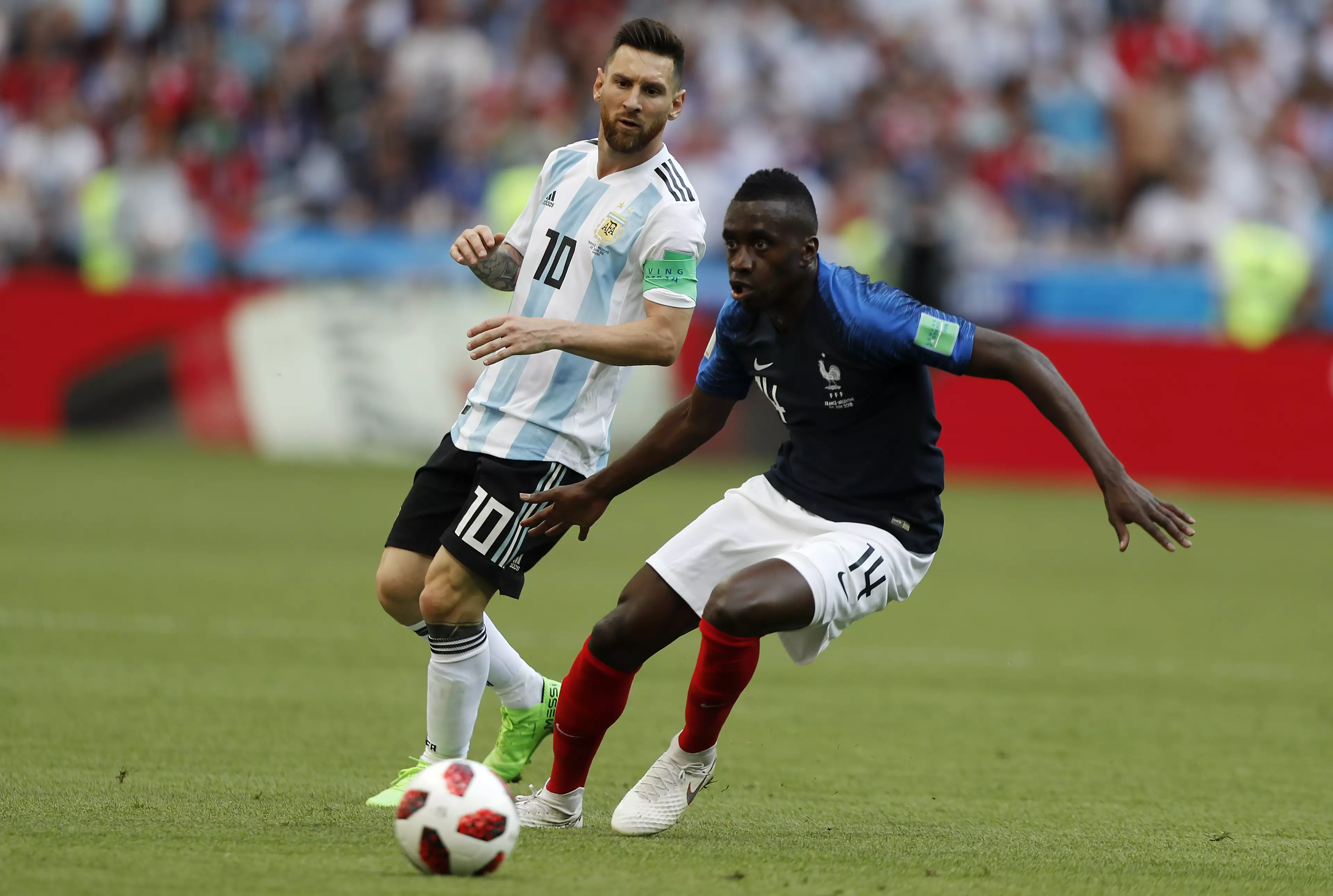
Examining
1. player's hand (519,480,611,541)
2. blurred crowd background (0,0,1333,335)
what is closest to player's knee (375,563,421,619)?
player's hand (519,480,611,541)

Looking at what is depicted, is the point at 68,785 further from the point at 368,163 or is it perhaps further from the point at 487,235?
the point at 368,163

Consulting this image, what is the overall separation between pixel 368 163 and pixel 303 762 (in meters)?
13.1

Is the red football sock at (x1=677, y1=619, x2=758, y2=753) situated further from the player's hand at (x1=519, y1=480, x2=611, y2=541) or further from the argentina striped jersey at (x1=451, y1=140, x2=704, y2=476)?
the argentina striped jersey at (x1=451, y1=140, x2=704, y2=476)

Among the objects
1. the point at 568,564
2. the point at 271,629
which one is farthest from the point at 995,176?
the point at 271,629

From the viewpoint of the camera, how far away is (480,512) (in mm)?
5363

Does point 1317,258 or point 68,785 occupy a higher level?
point 1317,258

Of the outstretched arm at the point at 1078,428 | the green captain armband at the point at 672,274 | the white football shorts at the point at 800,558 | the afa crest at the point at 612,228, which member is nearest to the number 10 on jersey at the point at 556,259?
the afa crest at the point at 612,228

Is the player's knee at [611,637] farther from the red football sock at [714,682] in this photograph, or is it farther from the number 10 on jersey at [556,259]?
the number 10 on jersey at [556,259]

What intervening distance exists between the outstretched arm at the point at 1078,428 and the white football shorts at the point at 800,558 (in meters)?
0.61

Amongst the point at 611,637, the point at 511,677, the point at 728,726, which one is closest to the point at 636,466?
the point at 611,637

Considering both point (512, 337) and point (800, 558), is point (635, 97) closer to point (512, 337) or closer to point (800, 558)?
point (512, 337)

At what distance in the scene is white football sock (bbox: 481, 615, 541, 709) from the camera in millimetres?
5836

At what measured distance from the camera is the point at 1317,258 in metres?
16.7

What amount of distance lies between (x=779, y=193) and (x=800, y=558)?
3.40 feet
